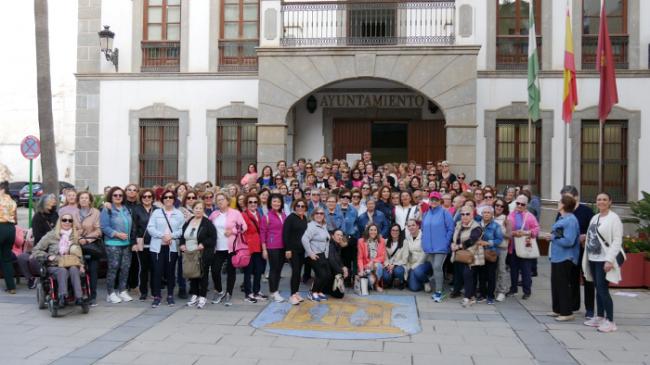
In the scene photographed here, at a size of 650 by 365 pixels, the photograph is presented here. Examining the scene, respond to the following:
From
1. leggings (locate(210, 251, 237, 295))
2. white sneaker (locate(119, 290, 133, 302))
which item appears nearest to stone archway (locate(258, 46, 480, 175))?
leggings (locate(210, 251, 237, 295))

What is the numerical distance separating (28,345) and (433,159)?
13725 mm

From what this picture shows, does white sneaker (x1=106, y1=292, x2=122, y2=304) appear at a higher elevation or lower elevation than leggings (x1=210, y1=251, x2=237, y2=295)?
lower

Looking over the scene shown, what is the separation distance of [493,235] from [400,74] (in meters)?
7.49

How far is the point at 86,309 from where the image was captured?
336 inches

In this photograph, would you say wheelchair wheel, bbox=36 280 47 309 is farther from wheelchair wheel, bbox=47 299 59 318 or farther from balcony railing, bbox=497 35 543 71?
balcony railing, bbox=497 35 543 71

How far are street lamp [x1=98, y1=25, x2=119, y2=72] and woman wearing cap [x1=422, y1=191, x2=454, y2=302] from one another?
12228 millimetres

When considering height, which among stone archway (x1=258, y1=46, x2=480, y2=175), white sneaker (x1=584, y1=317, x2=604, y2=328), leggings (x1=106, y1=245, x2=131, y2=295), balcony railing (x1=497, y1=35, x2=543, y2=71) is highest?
balcony railing (x1=497, y1=35, x2=543, y2=71)

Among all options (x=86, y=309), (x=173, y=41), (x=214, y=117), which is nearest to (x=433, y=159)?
(x=214, y=117)

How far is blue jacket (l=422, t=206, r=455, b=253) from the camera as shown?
9.73 m

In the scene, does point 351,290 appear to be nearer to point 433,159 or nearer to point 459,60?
point 459,60

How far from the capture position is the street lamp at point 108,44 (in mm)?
18092

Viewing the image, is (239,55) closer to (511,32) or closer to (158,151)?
(158,151)

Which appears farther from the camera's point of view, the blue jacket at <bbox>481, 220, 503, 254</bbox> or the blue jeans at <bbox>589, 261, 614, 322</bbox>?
the blue jacket at <bbox>481, 220, 503, 254</bbox>

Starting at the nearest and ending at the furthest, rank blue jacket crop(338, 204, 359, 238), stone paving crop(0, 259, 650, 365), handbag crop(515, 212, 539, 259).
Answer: stone paving crop(0, 259, 650, 365), handbag crop(515, 212, 539, 259), blue jacket crop(338, 204, 359, 238)
